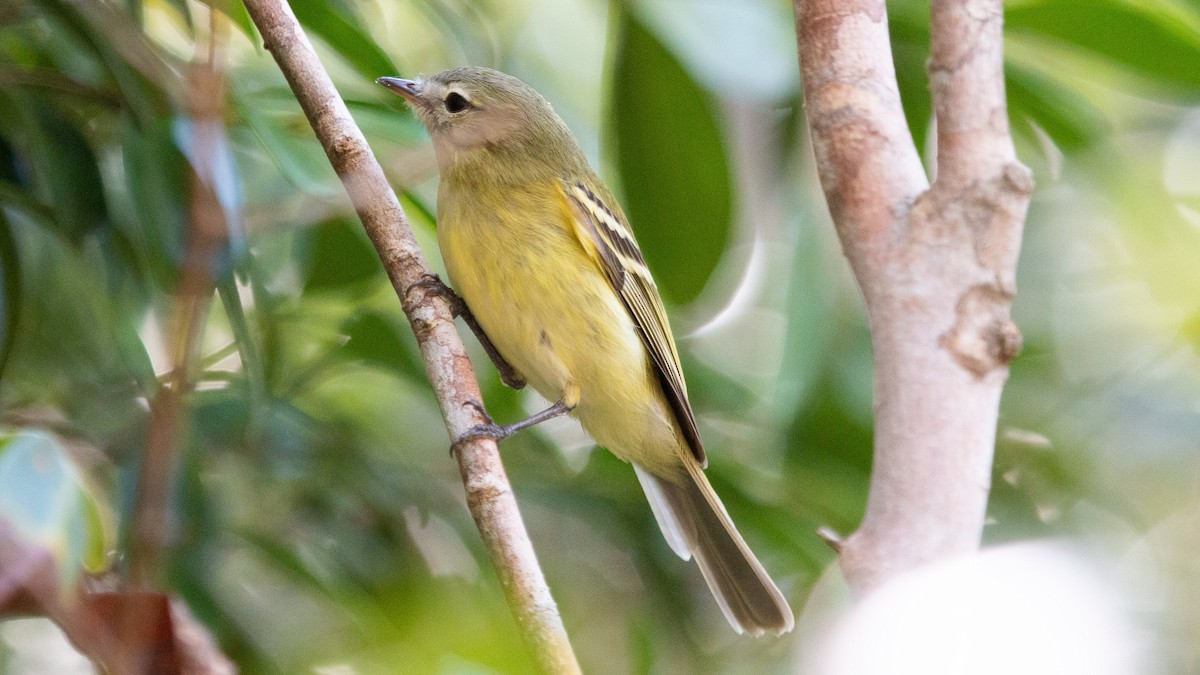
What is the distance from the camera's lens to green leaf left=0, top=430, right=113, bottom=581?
112cm

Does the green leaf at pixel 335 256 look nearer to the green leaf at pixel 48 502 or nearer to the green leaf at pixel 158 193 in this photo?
the green leaf at pixel 158 193

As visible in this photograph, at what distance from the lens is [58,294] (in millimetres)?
2166

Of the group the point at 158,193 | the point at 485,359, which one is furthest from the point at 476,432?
the point at 485,359

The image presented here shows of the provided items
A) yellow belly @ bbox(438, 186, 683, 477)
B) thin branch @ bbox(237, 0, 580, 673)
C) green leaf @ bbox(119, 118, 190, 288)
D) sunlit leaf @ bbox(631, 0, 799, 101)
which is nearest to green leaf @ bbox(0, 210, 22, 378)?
green leaf @ bbox(119, 118, 190, 288)

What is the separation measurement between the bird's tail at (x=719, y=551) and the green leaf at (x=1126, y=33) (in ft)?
4.09

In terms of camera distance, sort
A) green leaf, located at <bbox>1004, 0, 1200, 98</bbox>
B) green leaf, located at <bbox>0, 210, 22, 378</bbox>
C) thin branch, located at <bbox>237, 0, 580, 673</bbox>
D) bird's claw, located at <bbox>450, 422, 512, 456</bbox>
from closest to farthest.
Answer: thin branch, located at <bbox>237, 0, 580, 673</bbox>, bird's claw, located at <bbox>450, 422, 512, 456</bbox>, green leaf, located at <bbox>0, 210, 22, 378</bbox>, green leaf, located at <bbox>1004, 0, 1200, 98</bbox>

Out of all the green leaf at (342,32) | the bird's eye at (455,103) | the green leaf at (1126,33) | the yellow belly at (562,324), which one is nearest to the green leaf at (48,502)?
the green leaf at (342,32)

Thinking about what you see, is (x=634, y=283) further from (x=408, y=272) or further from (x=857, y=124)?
(x=857, y=124)

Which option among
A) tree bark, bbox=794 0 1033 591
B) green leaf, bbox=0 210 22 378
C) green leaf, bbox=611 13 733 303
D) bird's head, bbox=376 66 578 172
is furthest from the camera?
bird's head, bbox=376 66 578 172

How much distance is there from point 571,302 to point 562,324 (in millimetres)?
60

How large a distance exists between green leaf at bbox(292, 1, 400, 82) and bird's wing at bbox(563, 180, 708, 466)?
0.63 m

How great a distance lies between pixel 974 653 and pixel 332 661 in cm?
130

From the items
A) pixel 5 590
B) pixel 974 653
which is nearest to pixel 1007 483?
pixel 974 653

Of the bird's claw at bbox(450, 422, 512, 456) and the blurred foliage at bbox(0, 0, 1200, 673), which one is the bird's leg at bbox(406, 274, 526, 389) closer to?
the blurred foliage at bbox(0, 0, 1200, 673)
